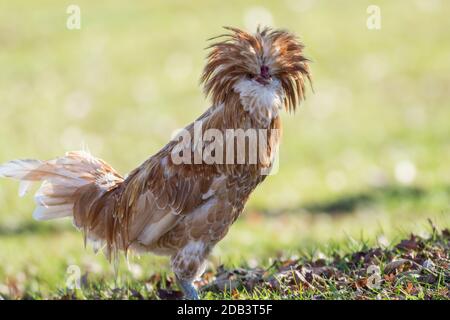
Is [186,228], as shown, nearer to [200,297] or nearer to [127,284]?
[200,297]

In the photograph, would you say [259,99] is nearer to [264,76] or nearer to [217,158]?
[264,76]

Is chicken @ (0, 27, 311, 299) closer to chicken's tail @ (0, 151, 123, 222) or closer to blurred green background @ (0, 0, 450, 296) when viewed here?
chicken's tail @ (0, 151, 123, 222)

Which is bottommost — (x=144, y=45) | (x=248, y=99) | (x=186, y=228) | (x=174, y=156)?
(x=186, y=228)

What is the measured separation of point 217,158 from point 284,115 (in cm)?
927

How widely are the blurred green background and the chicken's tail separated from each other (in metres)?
1.20

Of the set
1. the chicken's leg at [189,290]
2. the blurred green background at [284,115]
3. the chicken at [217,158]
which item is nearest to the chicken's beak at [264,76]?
the chicken at [217,158]

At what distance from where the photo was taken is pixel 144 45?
18.1 m

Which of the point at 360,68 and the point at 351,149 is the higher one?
the point at 360,68

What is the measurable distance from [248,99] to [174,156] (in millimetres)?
665

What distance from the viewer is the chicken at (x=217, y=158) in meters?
5.74

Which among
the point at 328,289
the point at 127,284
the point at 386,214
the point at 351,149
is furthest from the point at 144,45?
the point at 328,289

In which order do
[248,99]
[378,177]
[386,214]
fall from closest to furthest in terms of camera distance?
[248,99], [386,214], [378,177]

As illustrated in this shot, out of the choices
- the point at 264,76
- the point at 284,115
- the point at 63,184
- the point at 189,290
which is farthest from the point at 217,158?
the point at 284,115

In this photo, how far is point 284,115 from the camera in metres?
15.0
